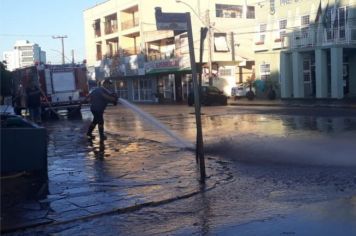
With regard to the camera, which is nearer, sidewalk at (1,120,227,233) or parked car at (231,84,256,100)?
sidewalk at (1,120,227,233)

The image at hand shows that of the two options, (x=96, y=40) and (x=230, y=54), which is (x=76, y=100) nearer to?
(x=230, y=54)

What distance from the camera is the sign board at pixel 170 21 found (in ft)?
31.3

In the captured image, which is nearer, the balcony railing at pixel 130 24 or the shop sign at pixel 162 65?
the shop sign at pixel 162 65

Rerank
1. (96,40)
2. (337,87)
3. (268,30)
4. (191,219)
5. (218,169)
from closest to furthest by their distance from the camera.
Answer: (191,219) → (218,169) → (337,87) → (268,30) → (96,40)

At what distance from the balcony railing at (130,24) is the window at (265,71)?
61.1 feet

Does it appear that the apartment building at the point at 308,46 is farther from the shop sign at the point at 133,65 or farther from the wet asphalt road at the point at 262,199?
the wet asphalt road at the point at 262,199

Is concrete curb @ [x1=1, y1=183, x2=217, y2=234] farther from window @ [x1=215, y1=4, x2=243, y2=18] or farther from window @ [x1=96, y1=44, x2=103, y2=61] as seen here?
window @ [x1=96, y1=44, x2=103, y2=61]

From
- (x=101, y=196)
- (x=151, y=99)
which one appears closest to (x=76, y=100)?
(x=101, y=196)

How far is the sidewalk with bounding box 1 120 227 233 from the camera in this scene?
7.45 m

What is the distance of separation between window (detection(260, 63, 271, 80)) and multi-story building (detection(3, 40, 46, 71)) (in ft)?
68.2

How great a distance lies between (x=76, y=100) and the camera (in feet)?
99.4

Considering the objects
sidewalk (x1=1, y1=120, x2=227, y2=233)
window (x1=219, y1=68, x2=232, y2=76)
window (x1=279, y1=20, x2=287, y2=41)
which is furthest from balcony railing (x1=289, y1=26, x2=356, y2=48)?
sidewalk (x1=1, y1=120, x2=227, y2=233)

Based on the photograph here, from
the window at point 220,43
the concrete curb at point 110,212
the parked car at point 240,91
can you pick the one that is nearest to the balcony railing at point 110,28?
the window at point 220,43

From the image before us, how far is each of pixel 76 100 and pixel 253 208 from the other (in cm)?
2396
